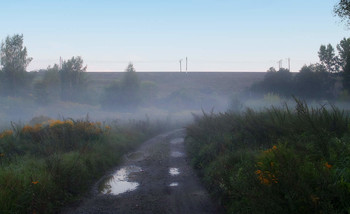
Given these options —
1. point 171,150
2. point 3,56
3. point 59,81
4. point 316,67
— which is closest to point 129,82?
point 59,81

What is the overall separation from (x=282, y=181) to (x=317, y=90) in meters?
33.4

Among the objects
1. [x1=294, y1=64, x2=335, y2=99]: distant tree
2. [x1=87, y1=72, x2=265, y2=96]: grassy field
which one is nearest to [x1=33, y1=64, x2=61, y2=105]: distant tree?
[x1=87, y1=72, x2=265, y2=96]: grassy field

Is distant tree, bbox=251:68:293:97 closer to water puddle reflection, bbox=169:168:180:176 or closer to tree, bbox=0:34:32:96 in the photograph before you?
water puddle reflection, bbox=169:168:180:176

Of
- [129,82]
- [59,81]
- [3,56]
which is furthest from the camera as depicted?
[129,82]

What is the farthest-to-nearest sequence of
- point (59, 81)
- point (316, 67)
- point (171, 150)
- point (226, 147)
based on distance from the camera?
1. point (59, 81)
2. point (316, 67)
3. point (171, 150)
4. point (226, 147)

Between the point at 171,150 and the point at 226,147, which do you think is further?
the point at 171,150

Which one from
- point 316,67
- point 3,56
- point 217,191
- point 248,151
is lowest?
point 217,191

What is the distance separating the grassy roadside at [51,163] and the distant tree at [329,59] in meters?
30.0

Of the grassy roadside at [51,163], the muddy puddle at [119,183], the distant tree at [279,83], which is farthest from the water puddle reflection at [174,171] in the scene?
the distant tree at [279,83]

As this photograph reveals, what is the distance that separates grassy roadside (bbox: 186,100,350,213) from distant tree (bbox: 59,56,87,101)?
44.3 meters

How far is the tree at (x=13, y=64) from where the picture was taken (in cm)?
4100

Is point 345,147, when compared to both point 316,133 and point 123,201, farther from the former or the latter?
point 123,201

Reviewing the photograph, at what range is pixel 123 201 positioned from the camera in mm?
7492

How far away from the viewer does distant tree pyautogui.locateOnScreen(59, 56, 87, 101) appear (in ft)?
163
